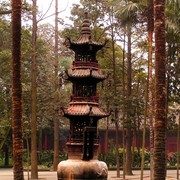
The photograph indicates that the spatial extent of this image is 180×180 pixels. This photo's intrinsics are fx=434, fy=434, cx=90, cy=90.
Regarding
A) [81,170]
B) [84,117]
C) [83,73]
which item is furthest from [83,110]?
[81,170]

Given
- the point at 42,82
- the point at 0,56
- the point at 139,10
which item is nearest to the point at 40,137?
the point at 42,82

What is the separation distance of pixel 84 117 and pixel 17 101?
6.25 m

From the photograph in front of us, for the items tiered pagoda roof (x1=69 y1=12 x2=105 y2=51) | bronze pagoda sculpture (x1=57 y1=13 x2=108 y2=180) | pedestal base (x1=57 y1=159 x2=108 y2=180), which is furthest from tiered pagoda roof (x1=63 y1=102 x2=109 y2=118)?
tiered pagoda roof (x1=69 y1=12 x2=105 y2=51)

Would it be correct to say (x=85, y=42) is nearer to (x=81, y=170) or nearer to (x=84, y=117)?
(x=84, y=117)

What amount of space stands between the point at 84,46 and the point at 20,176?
8.51m

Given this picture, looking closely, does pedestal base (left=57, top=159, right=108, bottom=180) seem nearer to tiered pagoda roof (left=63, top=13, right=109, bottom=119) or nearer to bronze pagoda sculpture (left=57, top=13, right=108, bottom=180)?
bronze pagoda sculpture (left=57, top=13, right=108, bottom=180)

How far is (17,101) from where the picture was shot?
518 inches

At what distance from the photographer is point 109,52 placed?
1475 inches

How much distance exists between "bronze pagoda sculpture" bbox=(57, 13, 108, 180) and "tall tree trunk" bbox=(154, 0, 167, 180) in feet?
22.8

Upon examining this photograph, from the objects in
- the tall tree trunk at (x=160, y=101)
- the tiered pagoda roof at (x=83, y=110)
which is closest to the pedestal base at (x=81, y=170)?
the tiered pagoda roof at (x=83, y=110)

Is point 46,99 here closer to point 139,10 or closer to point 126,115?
point 126,115

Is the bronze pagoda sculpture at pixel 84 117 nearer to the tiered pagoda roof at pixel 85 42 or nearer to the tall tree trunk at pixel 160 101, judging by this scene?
the tiered pagoda roof at pixel 85 42

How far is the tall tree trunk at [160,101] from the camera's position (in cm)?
1119

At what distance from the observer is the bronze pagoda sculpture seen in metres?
18.0
